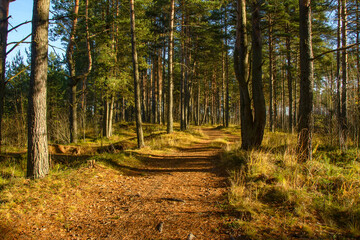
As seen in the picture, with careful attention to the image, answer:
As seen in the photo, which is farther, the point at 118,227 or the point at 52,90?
the point at 52,90

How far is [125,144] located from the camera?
10.8 metres

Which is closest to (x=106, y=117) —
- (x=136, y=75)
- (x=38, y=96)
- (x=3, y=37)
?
(x=136, y=75)

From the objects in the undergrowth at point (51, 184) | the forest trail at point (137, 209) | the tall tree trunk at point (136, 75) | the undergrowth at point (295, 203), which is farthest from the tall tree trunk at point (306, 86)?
the tall tree trunk at point (136, 75)

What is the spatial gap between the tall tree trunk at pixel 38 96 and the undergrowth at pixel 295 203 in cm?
449

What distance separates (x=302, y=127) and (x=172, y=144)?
662 cm

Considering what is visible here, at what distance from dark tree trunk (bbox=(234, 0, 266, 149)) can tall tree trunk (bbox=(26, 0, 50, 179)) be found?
612 cm

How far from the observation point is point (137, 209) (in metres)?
3.57

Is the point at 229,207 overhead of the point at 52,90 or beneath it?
beneath

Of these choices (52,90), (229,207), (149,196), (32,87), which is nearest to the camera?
(229,207)

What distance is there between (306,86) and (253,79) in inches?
79.7

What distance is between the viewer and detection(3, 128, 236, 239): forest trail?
2.81m

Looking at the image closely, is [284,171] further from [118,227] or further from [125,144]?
[125,144]

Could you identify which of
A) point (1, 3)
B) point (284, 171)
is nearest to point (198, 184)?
point (284, 171)

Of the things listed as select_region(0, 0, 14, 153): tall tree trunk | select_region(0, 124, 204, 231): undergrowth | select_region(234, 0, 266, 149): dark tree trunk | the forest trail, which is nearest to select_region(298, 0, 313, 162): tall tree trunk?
select_region(234, 0, 266, 149): dark tree trunk
